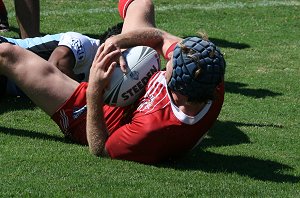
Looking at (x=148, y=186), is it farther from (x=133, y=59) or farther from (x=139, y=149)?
(x=133, y=59)

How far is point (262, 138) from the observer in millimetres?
6820

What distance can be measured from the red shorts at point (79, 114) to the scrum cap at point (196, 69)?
2.37 feet

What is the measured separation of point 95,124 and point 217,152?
1042 millimetres

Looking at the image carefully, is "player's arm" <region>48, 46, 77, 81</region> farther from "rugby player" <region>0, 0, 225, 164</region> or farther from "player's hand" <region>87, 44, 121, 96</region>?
"player's hand" <region>87, 44, 121, 96</region>

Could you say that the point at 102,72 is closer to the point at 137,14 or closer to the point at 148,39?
the point at 148,39

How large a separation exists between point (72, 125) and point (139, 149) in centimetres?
68

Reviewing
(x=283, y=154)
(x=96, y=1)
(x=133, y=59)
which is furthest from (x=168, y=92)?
(x=96, y=1)

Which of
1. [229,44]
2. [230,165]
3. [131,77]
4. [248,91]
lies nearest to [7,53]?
[131,77]

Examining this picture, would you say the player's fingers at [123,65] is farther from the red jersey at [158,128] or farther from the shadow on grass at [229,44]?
the shadow on grass at [229,44]

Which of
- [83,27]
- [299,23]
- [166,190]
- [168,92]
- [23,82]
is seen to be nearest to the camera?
[166,190]

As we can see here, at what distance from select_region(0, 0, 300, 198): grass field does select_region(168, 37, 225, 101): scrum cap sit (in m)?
0.55

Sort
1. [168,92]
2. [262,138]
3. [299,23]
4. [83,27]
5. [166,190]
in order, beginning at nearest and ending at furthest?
1. [166,190]
2. [168,92]
3. [262,138]
4. [83,27]
5. [299,23]

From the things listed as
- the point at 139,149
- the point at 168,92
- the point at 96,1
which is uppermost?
the point at 168,92

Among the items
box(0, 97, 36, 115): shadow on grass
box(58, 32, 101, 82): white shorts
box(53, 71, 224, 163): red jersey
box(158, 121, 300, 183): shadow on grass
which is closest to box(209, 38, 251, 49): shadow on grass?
box(0, 97, 36, 115): shadow on grass
